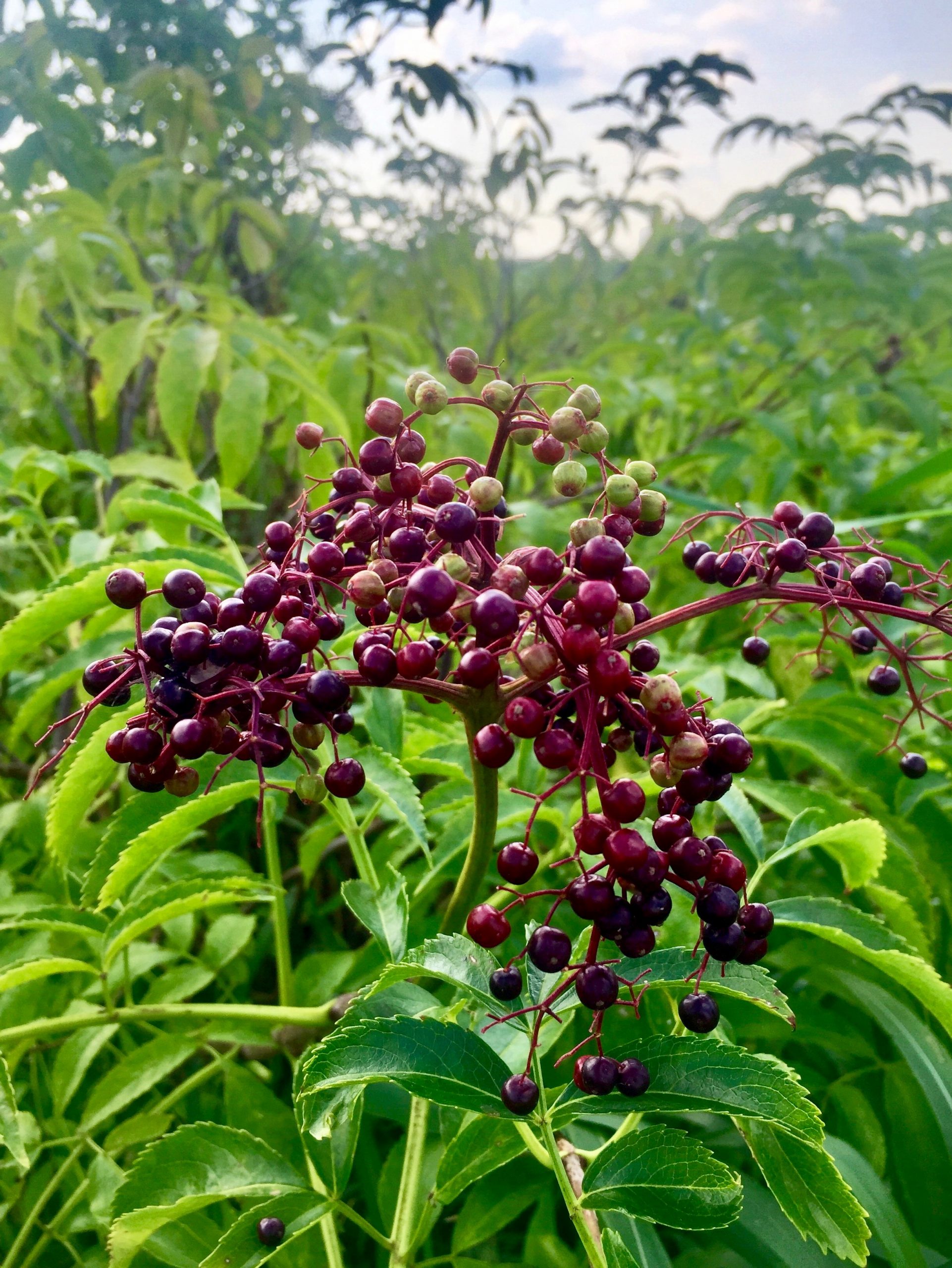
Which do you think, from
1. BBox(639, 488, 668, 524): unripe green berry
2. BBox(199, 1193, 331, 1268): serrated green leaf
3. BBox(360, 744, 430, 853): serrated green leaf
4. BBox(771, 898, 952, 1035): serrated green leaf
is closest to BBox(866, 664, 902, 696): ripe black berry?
BBox(771, 898, 952, 1035): serrated green leaf

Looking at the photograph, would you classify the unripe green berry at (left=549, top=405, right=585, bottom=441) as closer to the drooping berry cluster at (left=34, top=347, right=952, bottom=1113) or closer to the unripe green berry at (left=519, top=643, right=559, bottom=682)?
the drooping berry cluster at (left=34, top=347, right=952, bottom=1113)

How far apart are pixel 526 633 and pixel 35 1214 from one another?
818mm

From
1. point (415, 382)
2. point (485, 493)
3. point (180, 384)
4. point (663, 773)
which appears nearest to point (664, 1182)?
point (663, 773)

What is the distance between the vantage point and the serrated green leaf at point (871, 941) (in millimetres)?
680

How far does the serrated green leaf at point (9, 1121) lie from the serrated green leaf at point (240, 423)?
0.95 metres

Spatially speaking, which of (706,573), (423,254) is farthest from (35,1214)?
(423,254)

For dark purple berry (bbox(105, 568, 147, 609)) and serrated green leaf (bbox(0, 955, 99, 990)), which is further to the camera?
serrated green leaf (bbox(0, 955, 99, 990))

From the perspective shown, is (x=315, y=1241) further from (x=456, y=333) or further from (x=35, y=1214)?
(x=456, y=333)

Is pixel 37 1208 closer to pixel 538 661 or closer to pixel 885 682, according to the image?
pixel 538 661

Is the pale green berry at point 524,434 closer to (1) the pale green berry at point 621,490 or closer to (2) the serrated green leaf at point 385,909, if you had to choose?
(1) the pale green berry at point 621,490

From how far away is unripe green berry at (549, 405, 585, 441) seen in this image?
61cm

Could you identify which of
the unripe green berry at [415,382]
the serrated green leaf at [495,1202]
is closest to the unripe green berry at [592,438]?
the unripe green berry at [415,382]

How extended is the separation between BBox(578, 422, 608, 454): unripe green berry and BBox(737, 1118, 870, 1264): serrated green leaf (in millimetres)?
480

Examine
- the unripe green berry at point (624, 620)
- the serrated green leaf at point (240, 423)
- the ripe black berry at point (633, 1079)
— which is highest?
the serrated green leaf at point (240, 423)
